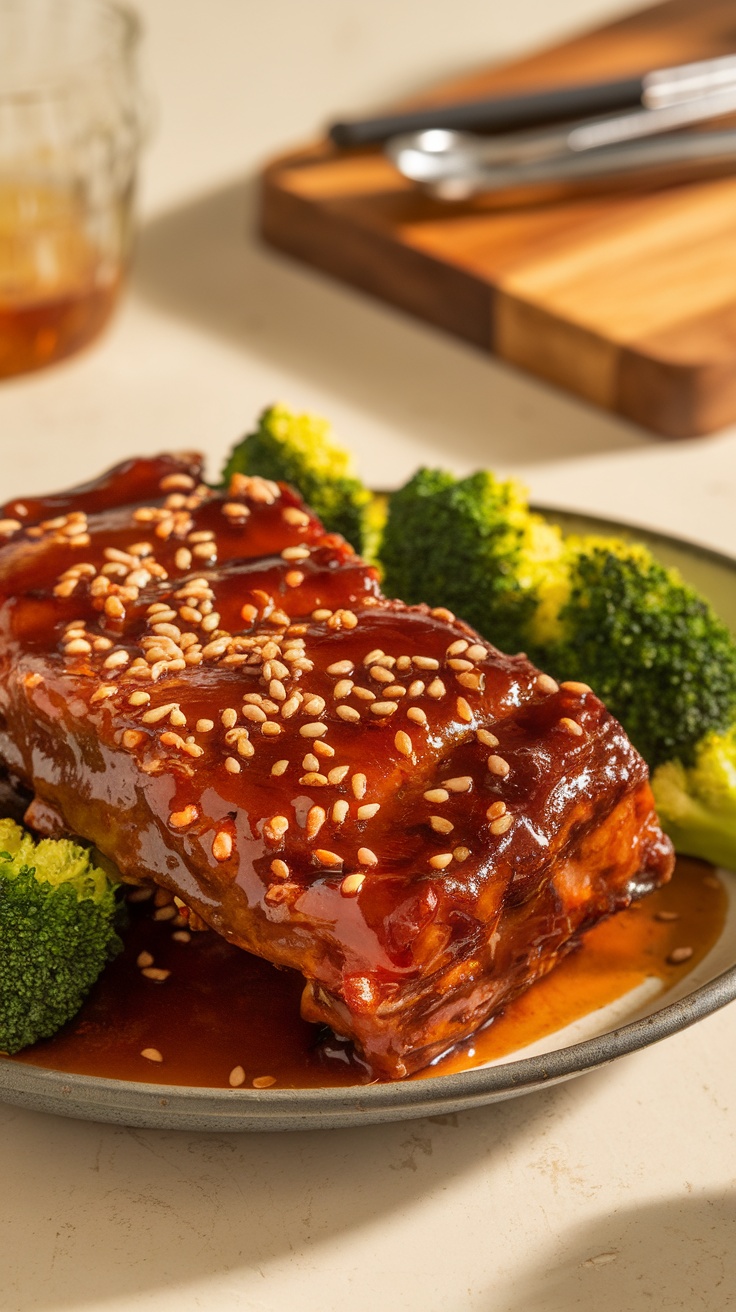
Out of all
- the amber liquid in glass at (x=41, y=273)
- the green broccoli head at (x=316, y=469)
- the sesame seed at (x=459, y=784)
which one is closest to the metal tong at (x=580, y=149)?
the amber liquid in glass at (x=41, y=273)

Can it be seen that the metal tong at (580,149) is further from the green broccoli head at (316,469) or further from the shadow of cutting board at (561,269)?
the green broccoli head at (316,469)

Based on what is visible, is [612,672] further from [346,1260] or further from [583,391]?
[583,391]

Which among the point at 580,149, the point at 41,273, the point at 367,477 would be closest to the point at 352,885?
the point at 367,477

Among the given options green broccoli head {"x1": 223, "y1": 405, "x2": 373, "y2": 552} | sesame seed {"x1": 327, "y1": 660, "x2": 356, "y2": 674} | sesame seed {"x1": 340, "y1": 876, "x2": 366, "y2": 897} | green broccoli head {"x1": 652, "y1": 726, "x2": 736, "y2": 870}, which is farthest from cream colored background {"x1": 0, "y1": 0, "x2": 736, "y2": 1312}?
green broccoli head {"x1": 223, "y1": 405, "x2": 373, "y2": 552}

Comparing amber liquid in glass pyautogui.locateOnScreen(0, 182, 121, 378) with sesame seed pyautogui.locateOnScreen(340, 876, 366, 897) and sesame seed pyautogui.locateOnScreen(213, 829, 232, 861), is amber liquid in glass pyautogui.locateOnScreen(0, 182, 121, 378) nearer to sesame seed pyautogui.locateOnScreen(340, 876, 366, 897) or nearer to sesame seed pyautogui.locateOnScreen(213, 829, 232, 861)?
sesame seed pyautogui.locateOnScreen(213, 829, 232, 861)

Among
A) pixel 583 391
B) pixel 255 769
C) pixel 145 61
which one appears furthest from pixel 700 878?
pixel 145 61

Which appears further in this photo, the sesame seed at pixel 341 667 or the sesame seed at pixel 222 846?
the sesame seed at pixel 341 667

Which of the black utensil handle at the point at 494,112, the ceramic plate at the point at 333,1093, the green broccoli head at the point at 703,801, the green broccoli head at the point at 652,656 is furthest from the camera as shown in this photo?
the black utensil handle at the point at 494,112
